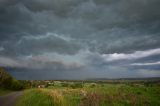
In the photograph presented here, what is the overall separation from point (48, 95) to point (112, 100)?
1332 cm

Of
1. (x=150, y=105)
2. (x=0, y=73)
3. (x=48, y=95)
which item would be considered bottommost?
(x=150, y=105)

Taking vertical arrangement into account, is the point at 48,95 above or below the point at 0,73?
below

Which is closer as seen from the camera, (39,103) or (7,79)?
(39,103)

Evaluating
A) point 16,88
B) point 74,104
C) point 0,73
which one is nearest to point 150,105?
point 74,104

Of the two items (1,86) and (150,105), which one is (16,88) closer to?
(1,86)

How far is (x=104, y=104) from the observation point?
28.5 meters

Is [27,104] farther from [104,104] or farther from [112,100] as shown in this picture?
[112,100]

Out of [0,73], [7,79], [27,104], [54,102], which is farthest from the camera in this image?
[7,79]

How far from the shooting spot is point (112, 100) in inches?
1247

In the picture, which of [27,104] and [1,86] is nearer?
[27,104]

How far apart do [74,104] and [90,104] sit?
77.5 inches

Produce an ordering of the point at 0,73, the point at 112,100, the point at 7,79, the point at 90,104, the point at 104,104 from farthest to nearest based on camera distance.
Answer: the point at 7,79 → the point at 0,73 → the point at 112,100 → the point at 104,104 → the point at 90,104

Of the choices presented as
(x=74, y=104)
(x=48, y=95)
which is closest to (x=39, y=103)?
(x=48, y=95)

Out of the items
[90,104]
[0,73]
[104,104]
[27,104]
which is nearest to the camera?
[27,104]
